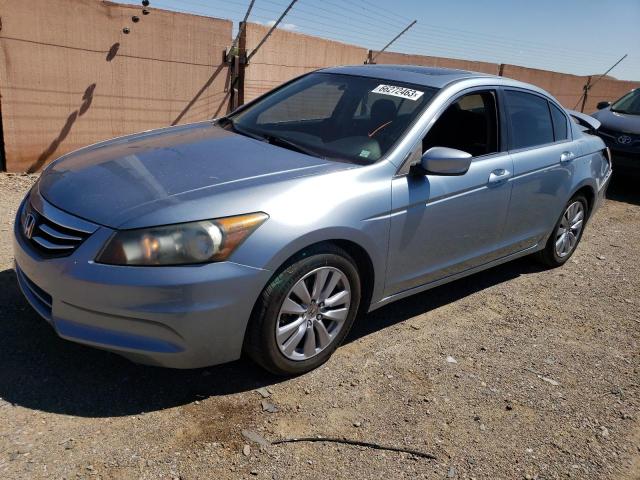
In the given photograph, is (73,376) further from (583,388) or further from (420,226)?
(583,388)

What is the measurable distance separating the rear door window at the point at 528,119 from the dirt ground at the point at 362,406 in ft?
4.45

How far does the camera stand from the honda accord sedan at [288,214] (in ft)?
8.92

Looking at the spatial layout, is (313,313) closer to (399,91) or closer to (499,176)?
(399,91)

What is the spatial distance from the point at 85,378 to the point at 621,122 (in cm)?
881

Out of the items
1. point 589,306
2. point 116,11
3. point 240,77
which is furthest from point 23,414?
point 240,77

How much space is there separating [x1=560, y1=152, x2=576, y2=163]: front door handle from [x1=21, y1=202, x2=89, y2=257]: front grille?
3.72 metres

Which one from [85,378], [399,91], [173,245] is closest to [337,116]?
[399,91]

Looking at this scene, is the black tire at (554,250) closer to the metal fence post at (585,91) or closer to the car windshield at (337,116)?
the car windshield at (337,116)

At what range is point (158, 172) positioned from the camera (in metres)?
3.17

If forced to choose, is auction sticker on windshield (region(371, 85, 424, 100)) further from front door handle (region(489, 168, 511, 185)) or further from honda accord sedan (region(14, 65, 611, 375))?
front door handle (region(489, 168, 511, 185))

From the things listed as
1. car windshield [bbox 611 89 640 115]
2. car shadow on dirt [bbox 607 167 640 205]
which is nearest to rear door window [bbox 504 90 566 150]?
car shadow on dirt [bbox 607 167 640 205]

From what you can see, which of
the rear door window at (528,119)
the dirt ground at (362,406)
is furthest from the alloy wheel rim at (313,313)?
the rear door window at (528,119)

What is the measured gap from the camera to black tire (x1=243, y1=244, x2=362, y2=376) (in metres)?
2.93

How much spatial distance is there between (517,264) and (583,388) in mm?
2146
